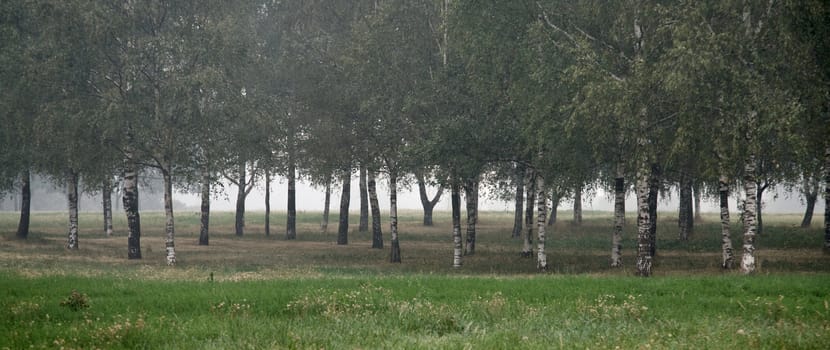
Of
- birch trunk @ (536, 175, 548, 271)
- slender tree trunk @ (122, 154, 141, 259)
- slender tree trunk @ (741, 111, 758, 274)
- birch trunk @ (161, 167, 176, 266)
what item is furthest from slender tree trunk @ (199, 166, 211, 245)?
slender tree trunk @ (741, 111, 758, 274)

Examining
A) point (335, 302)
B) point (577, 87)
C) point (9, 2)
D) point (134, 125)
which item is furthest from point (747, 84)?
point (9, 2)

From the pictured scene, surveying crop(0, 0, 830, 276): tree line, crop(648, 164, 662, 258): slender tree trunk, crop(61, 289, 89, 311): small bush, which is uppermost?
crop(0, 0, 830, 276): tree line

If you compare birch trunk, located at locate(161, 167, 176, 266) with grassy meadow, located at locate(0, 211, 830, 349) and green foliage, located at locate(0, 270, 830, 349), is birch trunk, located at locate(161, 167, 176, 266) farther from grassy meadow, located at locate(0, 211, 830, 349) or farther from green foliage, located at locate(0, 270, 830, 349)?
green foliage, located at locate(0, 270, 830, 349)

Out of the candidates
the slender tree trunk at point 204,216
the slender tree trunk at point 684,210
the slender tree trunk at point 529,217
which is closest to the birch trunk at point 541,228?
the slender tree trunk at point 529,217

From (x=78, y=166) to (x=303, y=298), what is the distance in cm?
2546

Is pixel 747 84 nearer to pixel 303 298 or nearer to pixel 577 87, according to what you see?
pixel 577 87

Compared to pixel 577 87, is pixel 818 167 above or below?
below

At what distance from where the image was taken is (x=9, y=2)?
38.8 m

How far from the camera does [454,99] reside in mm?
33594

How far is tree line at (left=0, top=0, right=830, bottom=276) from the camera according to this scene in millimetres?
25438

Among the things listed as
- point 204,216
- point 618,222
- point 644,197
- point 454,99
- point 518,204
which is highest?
point 454,99

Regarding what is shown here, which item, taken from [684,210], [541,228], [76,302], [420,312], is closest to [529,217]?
[541,228]

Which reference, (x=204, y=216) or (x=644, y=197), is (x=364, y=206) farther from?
(x=644, y=197)

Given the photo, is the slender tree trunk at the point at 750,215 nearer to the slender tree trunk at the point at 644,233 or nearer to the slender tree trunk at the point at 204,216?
the slender tree trunk at the point at 644,233
